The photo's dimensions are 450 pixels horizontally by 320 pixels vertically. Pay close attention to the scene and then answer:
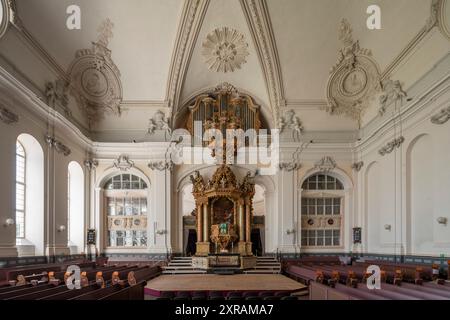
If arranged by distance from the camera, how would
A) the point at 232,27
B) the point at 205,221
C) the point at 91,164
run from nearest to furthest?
the point at 232,27
the point at 91,164
the point at 205,221

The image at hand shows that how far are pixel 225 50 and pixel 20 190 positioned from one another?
9697 mm

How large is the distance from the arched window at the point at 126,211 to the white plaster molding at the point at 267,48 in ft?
22.5

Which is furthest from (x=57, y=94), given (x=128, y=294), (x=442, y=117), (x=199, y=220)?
(x=442, y=117)

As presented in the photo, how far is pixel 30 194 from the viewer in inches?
547

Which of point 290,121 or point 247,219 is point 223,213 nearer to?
point 247,219

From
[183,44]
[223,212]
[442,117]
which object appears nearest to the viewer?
[442,117]

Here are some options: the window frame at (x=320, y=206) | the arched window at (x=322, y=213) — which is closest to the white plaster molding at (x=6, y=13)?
the window frame at (x=320, y=206)

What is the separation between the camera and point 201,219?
62.0ft

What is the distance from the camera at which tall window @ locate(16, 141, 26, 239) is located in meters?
13.5

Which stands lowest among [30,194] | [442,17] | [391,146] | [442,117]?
[30,194]

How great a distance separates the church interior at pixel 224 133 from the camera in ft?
44.2

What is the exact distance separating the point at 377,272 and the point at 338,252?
403 inches
